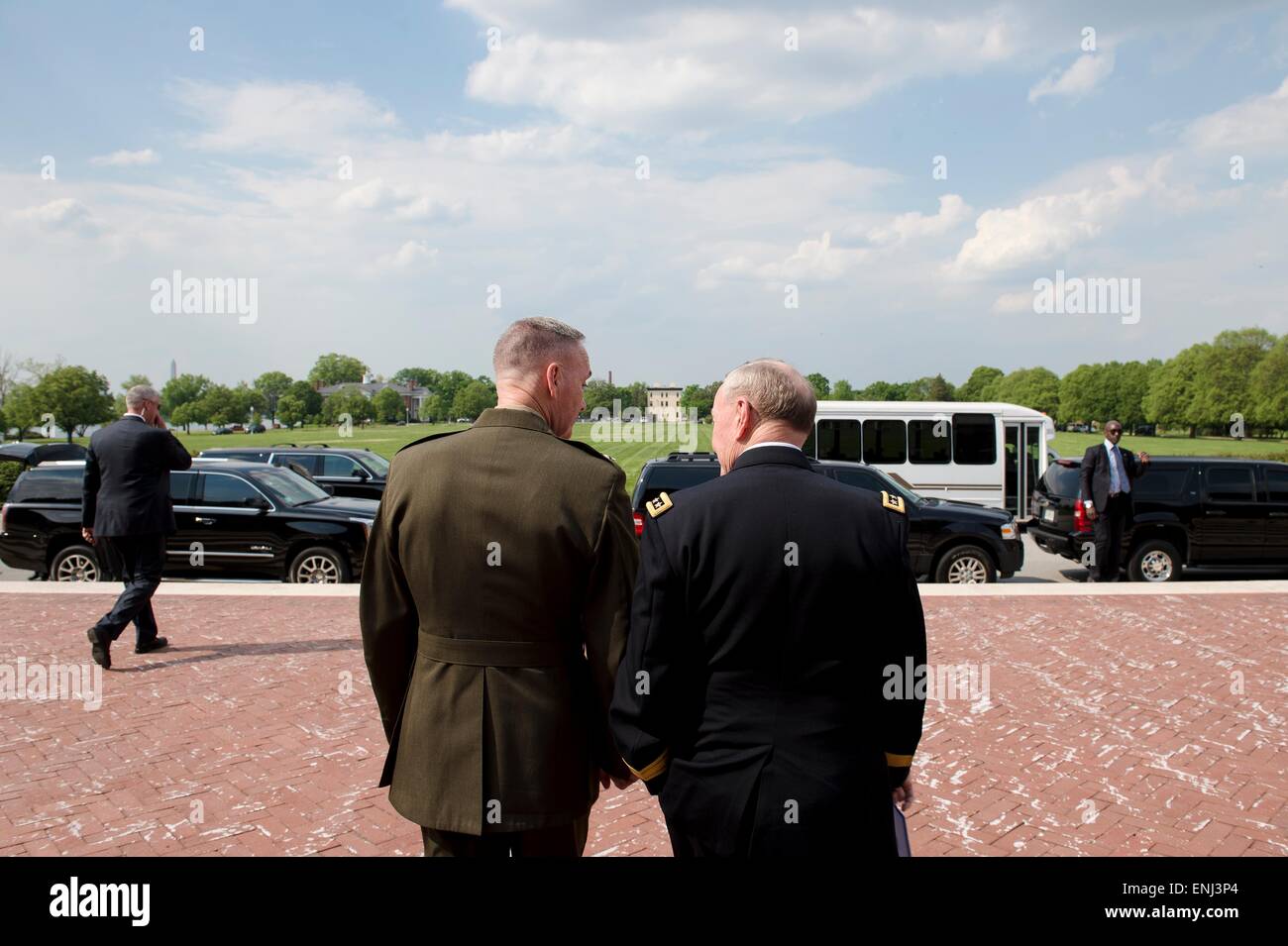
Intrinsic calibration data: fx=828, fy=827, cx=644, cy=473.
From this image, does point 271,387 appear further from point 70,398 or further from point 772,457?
point 772,457

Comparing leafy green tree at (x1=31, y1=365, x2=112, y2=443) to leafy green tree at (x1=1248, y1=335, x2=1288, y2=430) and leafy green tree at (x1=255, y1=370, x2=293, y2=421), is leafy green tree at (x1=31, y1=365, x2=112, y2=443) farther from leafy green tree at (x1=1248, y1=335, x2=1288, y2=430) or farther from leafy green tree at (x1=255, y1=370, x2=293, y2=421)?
leafy green tree at (x1=1248, y1=335, x2=1288, y2=430)

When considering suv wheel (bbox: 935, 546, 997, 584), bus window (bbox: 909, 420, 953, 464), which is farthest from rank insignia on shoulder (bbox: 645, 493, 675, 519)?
bus window (bbox: 909, 420, 953, 464)

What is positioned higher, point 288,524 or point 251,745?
point 288,524

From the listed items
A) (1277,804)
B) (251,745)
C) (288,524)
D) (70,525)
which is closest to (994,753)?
(1277,804)

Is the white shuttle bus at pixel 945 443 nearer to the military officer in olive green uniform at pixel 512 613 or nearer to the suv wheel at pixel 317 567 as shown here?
the suv wheel at pixel 317 567

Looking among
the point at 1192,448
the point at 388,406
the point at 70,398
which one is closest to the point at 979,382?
the point at 1192,448

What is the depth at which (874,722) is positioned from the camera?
2.08m

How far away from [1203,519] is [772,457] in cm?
1228

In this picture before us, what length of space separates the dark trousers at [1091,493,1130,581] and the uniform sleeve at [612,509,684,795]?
10.6 metres

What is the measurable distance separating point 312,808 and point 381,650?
2244 millimetres

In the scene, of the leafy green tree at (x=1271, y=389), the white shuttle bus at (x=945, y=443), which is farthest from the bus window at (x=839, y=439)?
the leafy green tree at (x=1271, y=389)

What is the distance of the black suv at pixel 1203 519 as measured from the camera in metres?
11.7

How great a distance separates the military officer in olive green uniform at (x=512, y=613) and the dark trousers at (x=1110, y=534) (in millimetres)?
10502
